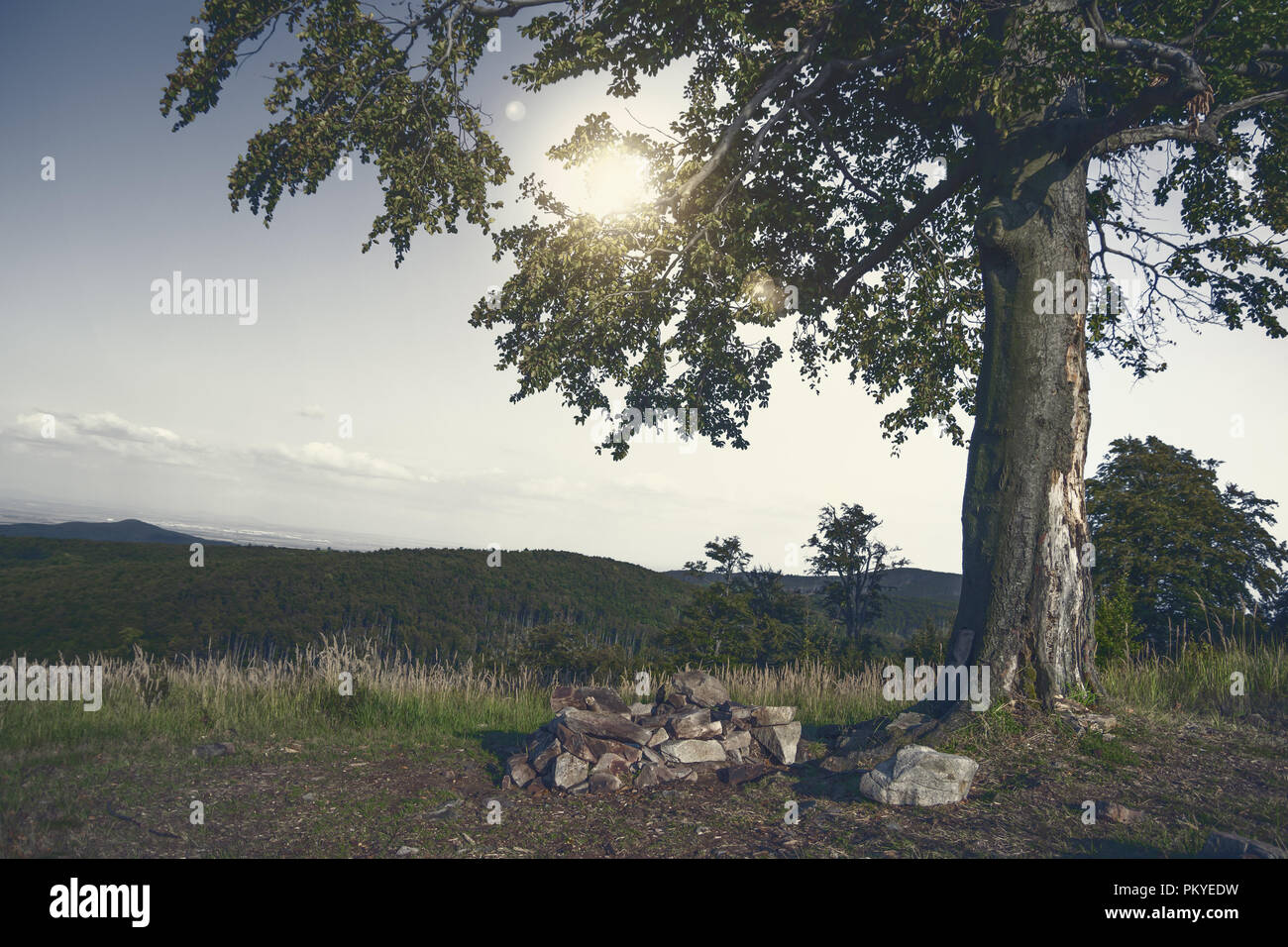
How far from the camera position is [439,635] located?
48969 millimetres

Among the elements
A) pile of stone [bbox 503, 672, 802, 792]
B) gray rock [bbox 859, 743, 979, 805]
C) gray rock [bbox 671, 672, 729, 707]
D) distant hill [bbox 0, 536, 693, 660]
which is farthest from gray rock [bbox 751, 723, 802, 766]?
distant hill [bbox 0, 536, 693, 660]

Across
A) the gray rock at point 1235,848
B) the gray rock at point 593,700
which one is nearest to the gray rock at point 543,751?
the gray rock at point 593,700

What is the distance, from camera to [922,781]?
23.5 ft

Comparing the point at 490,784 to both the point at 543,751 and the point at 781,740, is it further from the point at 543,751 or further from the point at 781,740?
the point at 781,740

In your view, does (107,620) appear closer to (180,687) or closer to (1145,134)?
(180,687)

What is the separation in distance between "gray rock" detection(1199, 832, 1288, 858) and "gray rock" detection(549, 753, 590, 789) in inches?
212

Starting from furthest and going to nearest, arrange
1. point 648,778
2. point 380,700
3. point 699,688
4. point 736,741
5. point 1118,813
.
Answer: point 380,700
point 699,688
point 736,741
point 648,778
point 1118,813

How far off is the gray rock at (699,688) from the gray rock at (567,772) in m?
2.03

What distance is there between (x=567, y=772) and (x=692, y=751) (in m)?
1.48

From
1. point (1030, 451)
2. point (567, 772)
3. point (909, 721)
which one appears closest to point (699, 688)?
point (567, 772)

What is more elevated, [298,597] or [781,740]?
[781,740]

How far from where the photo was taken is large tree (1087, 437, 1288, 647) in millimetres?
18688
